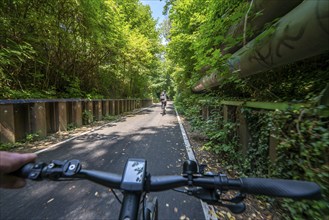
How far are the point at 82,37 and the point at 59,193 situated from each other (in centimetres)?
793

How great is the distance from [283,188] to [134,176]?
0.70 meters

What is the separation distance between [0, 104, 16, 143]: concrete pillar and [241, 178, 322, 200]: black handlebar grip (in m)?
6.17

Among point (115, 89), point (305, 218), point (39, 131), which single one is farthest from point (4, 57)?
point (115, 89)

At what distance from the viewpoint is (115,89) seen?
15.9 meters

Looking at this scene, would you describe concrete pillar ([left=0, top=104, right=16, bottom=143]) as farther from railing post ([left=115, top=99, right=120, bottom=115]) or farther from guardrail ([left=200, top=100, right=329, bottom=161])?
railing post ([left=115, top=99, right=120, bottom=115])

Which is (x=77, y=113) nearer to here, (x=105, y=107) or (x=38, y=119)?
(x=38, y=119)

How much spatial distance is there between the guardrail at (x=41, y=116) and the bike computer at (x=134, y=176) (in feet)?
18.7

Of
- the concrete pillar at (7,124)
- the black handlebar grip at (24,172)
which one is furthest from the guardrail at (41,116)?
the black handlebar grip at (24,172)

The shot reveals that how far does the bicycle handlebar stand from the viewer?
80cm

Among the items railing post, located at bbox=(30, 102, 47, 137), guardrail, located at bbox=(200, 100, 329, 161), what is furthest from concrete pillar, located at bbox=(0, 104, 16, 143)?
guardrail, located at bbox=(200, 100, 329, 161)

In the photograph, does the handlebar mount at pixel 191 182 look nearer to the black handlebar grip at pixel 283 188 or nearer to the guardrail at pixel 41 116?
the black handlebar grip at pixel 283 188

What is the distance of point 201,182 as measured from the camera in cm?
88

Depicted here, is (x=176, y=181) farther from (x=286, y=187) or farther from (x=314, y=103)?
(x=314, y=103)

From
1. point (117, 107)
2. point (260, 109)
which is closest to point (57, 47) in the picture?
point (117, 107)
